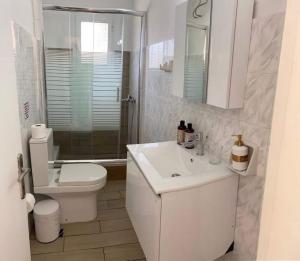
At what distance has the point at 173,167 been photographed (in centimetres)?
194

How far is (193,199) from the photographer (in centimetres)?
141

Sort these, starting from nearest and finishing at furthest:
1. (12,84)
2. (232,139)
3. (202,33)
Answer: (12,84) → (232,139) → (202,33)

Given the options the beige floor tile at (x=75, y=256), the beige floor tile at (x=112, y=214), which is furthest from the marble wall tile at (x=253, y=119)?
the beige floor tile at (x=112, y=214)

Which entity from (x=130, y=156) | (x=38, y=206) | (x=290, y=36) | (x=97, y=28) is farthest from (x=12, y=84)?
(x=97, y=28)

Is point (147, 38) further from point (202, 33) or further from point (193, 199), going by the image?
point (193, 199)

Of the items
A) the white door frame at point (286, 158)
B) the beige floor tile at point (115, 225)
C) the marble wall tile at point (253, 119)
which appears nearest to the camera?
the white door frame at point (286, 158)

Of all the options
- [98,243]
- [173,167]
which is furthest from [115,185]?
[173,167]

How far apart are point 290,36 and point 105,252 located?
2.13 m

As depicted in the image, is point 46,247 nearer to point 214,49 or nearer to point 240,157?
point 240,157

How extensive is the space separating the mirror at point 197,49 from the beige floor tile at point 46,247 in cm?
160

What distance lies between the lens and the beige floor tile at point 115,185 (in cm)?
333

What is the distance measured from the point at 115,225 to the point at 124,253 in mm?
417

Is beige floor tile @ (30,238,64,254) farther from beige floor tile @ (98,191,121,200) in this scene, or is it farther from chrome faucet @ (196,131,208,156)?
chrome faucet @ (196,131,208,156)

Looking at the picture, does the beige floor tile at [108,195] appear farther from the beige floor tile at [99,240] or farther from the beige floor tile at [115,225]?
the beige floor tile at [99,240]
